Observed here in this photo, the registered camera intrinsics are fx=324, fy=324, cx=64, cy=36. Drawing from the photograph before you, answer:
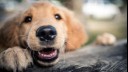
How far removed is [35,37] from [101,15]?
2.19 feet

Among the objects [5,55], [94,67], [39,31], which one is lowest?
[94,67]

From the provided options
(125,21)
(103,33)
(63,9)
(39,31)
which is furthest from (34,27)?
(125,21)

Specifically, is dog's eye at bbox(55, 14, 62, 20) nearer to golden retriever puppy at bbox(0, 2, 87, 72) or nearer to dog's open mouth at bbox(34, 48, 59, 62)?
golden retriever puppy at bbox(0, 2, 87, 72)

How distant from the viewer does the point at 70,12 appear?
1.84 meters

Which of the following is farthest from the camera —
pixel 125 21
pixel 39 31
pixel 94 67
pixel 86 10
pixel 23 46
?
pixel 125 21

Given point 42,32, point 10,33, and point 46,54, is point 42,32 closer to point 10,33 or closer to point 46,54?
point 46,54

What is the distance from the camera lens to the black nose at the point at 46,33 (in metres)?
1.49

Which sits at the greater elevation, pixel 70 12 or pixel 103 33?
pixel 70 12

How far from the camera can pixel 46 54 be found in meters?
1.55

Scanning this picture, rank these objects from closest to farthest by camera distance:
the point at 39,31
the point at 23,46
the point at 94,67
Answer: the point at 39,31 < the point at 23,46 < the point at 94,67

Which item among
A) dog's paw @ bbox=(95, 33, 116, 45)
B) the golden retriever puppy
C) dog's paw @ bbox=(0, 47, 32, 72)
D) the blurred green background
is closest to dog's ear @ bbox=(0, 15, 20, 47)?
the golden retriever puppy

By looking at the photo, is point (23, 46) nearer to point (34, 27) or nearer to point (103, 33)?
point (34, 27)

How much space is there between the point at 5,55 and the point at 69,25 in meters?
0.44

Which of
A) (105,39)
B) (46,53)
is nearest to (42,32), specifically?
(46,53)
